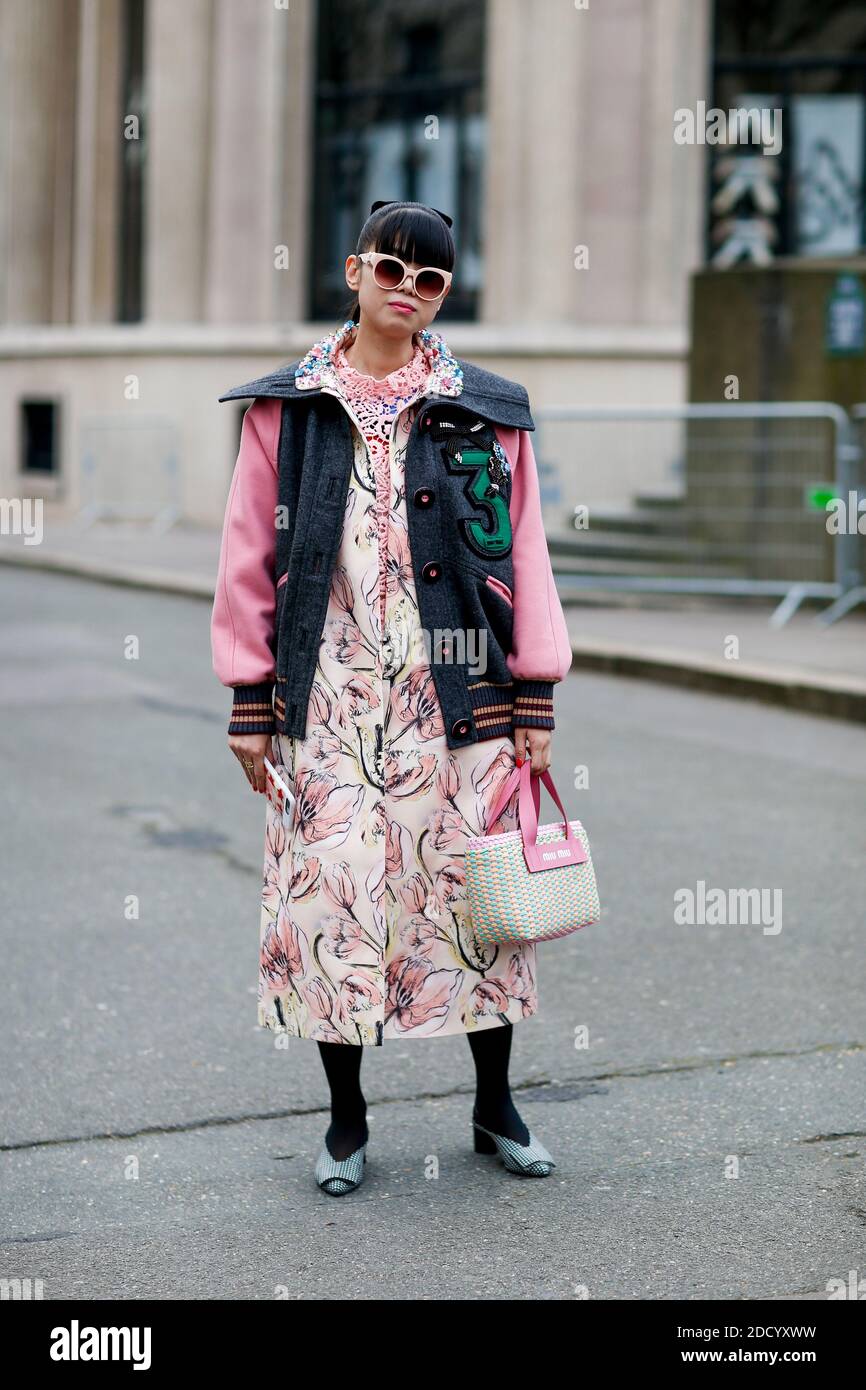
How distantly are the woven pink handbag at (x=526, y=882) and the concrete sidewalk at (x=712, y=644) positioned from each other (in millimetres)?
6395

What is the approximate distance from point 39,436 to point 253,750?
21603 millimetres

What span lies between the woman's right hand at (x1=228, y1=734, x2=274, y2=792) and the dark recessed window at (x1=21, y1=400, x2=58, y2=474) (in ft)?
68.6

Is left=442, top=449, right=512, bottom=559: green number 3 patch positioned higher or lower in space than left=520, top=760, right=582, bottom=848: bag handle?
higher

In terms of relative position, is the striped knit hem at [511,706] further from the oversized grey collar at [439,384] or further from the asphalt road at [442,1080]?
the asphalt road at [442,1080]

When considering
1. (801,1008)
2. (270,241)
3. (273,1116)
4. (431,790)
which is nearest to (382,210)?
(431,790)

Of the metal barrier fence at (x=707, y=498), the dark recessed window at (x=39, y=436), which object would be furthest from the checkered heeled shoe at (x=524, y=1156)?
the dark recessed window at (x=39, y=436)

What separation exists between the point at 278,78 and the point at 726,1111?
18.9 meters

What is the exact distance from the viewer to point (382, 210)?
3885mm

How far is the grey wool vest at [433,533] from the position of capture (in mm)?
3895

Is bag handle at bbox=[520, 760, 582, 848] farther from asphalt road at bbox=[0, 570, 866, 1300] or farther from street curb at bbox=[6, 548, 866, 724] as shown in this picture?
street curb at bbox=[6, 548, 866, 724]

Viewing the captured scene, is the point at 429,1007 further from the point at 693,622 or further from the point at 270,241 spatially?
the point at 270,241

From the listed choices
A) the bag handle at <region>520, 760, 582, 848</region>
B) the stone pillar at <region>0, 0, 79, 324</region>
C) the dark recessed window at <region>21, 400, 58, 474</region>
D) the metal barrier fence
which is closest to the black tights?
the bag handle at <region>520, 760, 582, 848</region>

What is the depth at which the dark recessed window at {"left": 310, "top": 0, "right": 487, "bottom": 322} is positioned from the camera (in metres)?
21.2

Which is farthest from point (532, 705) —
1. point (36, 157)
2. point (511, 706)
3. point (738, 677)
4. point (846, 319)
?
point (36, 157)
